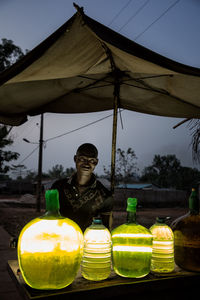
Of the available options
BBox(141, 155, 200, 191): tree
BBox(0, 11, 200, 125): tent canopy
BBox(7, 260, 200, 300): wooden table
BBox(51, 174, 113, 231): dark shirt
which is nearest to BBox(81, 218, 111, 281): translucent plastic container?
BBox(7, 260, 200, 300): wooden table

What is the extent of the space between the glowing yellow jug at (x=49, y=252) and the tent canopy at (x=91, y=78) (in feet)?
4.20

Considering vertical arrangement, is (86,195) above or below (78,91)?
below

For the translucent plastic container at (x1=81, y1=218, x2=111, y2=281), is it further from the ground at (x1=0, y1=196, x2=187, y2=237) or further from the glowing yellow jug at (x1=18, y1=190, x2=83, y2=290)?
the ground at (x1=0, y1=196, x2=187, y2=237)

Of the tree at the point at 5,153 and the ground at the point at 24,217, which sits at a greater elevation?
the tree at the point at 5,153

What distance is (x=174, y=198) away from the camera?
115 feet

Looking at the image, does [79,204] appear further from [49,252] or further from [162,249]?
[49,252]

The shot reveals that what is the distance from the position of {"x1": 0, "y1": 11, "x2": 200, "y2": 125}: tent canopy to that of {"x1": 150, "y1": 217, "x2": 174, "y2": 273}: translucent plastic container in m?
1.14

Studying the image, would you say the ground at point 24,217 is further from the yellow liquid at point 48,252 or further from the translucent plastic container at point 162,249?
the yellow liquid at point 48,252

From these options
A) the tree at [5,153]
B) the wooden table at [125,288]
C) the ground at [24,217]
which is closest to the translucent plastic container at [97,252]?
the wooden table at [125,288]

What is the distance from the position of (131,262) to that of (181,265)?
0.40 m

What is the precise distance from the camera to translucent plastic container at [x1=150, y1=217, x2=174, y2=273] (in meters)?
1.46

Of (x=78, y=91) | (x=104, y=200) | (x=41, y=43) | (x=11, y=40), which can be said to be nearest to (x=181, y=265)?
(x=104, y=200)

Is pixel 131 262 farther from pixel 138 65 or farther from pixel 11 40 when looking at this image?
pixel 11 40

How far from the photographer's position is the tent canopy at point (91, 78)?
1.88 metres
